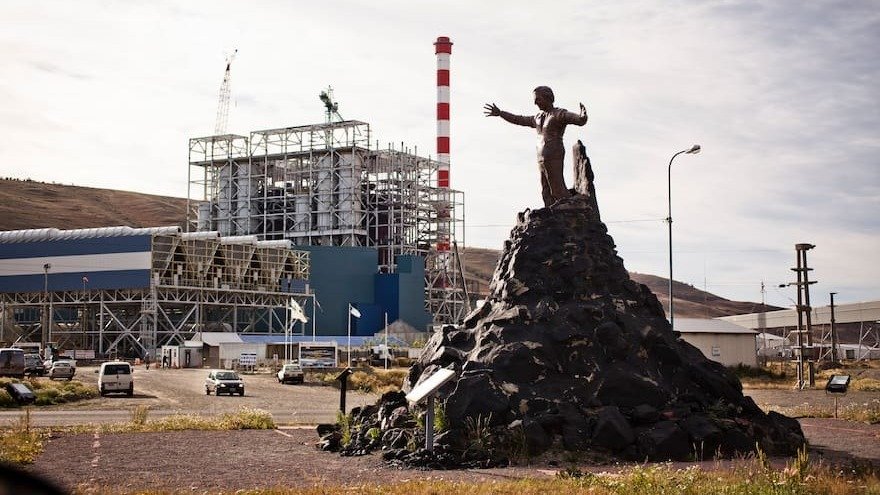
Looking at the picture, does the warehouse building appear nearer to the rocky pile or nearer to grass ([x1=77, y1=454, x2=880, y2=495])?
the rocky pile

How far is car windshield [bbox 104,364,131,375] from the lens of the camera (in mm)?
47750

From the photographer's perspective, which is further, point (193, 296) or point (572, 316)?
point (193, 296)

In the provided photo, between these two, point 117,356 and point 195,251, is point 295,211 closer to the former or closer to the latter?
point 195,251

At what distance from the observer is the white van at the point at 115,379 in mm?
47562

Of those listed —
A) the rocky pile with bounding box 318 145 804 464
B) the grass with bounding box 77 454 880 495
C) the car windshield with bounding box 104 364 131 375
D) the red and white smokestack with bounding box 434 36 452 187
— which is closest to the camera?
the grass with bounding box 77 454 880 495

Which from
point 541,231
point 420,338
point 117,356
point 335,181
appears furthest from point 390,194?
point 541,231

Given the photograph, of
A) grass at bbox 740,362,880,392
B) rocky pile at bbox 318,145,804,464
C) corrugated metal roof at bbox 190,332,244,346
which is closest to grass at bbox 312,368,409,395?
grass at bbox 740,362,880,392

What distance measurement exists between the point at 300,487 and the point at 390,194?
9831 cm

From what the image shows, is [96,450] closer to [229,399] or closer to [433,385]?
[433,385]

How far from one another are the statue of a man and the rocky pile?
60 cm

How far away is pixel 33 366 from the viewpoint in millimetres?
60188

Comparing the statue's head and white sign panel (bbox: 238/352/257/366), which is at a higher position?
the statue's head

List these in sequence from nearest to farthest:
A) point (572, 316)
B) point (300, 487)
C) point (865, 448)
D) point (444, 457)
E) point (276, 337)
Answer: point (300, 487), point (444, 457), point (865, 448), point (572, 316), point (276, 337)

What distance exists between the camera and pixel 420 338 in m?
95.6
